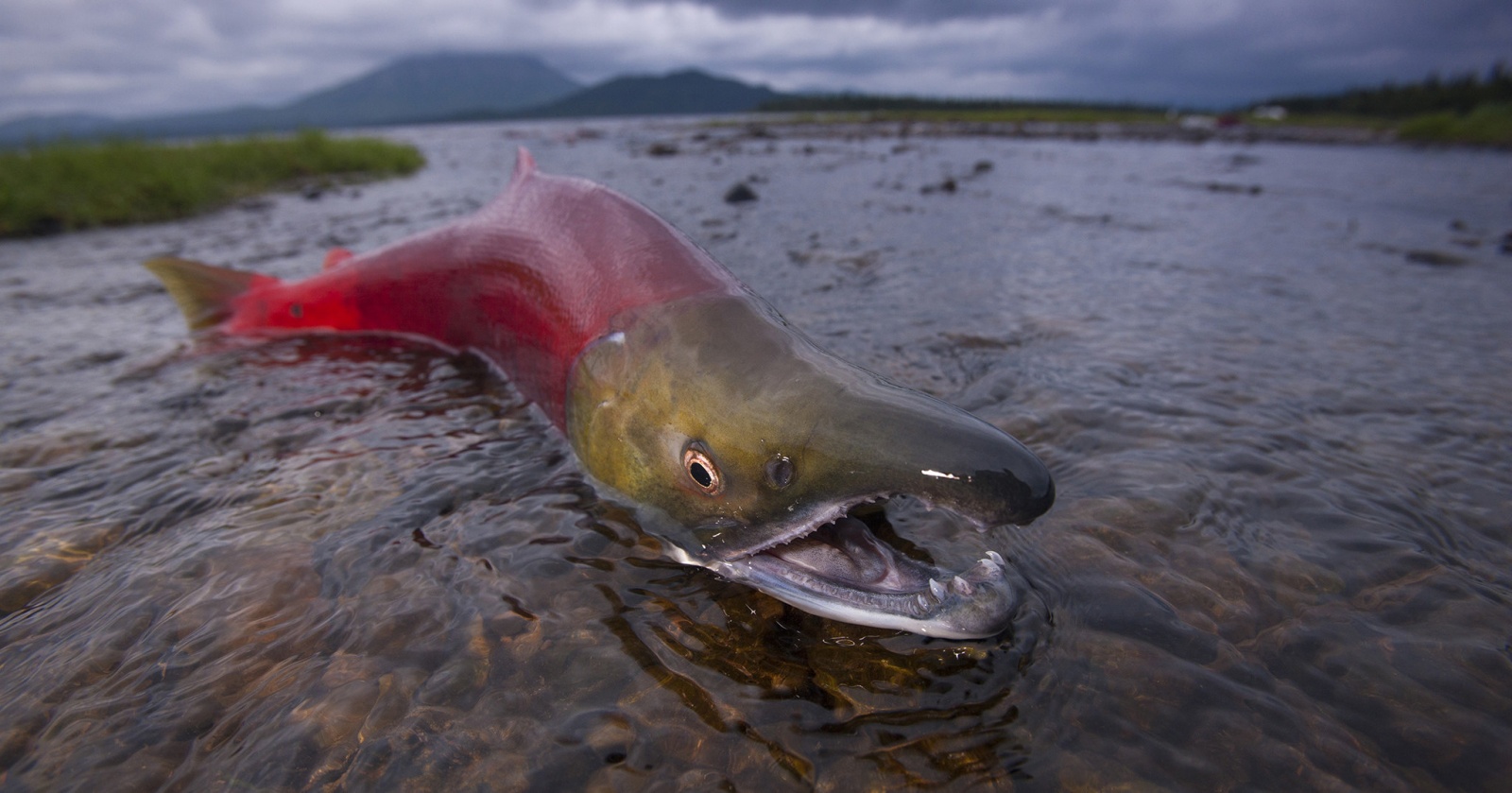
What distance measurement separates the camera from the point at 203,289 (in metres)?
5.29

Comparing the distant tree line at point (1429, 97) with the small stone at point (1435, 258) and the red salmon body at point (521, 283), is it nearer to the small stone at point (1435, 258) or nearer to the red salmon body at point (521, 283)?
the small stone at point (1435, 258)

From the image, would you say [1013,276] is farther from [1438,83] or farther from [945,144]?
[1438,83]

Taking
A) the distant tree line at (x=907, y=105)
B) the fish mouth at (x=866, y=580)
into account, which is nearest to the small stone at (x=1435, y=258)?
the fish mouth at (x=866, y=580)

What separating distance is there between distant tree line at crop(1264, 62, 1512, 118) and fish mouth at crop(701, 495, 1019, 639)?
175ft

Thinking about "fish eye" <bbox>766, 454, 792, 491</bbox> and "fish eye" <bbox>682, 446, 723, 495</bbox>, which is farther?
"fish eye" <bbox>682, 446, 723, 495</bbox>

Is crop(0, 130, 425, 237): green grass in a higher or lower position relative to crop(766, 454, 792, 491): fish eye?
higher

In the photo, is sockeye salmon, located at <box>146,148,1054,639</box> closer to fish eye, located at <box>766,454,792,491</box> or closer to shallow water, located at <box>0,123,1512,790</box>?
fish eye, located at <box>766,454,792,491</box>

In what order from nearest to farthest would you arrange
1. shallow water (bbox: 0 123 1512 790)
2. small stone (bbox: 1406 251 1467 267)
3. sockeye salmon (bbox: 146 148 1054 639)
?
shallow water (bbox: 0 123 1512 790) → sockeye salmon (bbox: 146 148 1054 639) → small stone (bbox: 1406 251 1467 267)

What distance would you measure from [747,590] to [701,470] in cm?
46

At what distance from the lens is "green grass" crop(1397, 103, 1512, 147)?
26.1m

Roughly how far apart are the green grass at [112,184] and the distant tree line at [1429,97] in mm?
54695

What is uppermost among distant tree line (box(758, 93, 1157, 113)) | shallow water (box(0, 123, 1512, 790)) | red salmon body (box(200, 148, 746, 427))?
distant tree line (box(758, 93, 1157, 113))

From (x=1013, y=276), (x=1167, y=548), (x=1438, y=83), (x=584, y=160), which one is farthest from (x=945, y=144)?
(x=1438, y=83)

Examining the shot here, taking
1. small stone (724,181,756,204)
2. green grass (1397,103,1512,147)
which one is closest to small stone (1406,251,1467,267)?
small stone (724,181,756,204)
